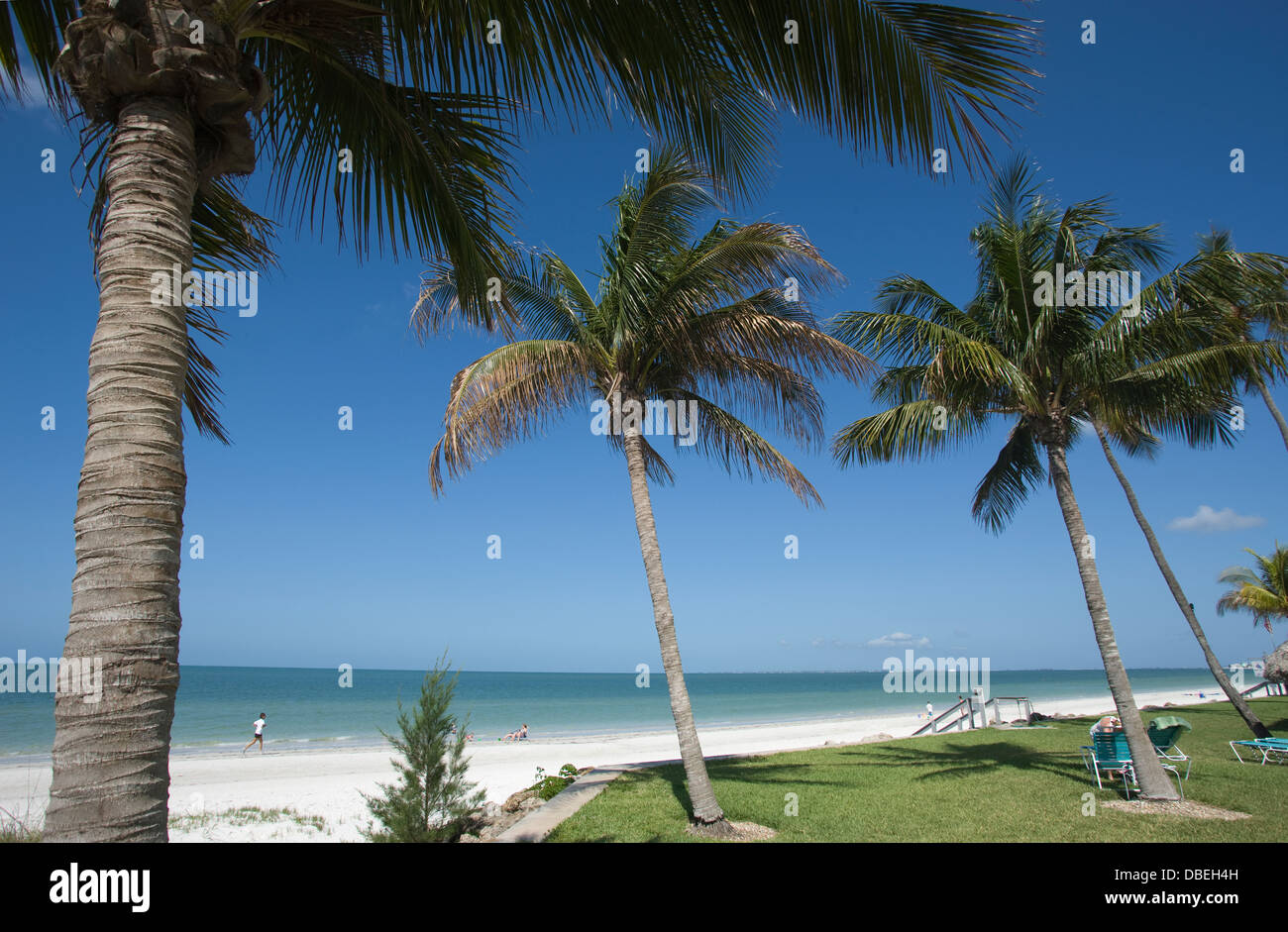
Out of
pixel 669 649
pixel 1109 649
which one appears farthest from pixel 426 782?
pixel 1109 649

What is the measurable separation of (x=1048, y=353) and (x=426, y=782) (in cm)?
965

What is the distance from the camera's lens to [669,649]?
26.7ft

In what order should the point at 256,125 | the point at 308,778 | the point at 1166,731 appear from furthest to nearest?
the point at 308,778, the point at 1166,731, the point at 256,125

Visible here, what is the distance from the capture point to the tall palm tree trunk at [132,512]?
6.58ft

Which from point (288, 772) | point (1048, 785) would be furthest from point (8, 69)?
point (288, 772)

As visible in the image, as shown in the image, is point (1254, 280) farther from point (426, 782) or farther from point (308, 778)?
point (308, 778)

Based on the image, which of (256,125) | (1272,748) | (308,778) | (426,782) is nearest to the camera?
(256,125)

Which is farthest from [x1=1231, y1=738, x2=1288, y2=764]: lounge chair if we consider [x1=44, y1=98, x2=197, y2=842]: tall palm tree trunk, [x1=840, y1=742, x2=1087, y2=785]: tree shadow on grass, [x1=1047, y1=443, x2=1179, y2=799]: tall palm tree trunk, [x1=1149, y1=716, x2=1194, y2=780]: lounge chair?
[x1=44, y1=98, x2=197, y2=842]: tall palm tree trunk

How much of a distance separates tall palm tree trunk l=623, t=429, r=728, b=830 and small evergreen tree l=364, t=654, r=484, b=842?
2381 mm

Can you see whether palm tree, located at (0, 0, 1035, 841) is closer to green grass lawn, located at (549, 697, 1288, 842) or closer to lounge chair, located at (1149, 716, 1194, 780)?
green grass lawn, located at (549, 697, 1288, 842)

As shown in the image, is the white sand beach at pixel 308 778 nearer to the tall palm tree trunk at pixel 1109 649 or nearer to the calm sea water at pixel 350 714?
the calm sea water at pixel 350 714

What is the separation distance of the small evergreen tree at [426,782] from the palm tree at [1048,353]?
7.26m

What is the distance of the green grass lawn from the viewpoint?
7.09m
